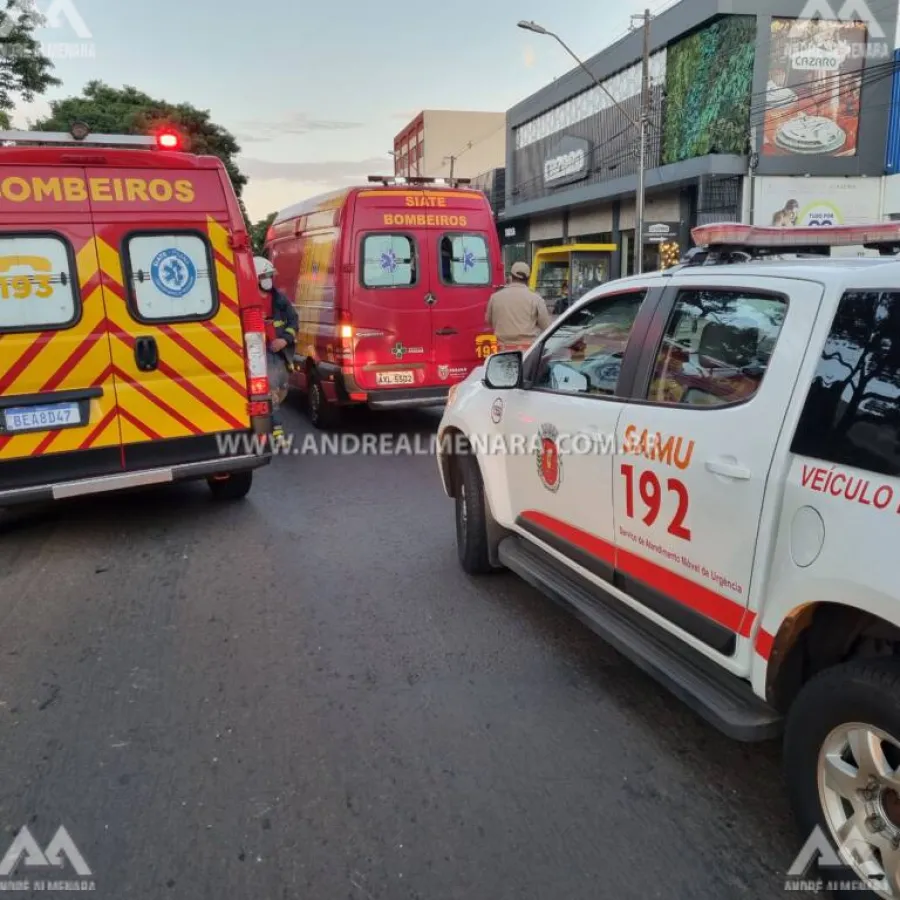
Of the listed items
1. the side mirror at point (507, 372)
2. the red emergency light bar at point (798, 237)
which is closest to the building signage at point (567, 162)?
the side mirror at point (507, 372)

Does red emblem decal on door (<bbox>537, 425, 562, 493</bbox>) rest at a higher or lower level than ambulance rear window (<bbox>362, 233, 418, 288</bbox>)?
lower

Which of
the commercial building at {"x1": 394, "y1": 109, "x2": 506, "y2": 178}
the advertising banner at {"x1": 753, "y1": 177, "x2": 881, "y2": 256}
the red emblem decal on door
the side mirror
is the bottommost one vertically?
the red emblem decal on door

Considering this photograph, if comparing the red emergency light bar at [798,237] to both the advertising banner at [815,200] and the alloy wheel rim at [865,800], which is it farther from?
the advertising banner at [815,200]

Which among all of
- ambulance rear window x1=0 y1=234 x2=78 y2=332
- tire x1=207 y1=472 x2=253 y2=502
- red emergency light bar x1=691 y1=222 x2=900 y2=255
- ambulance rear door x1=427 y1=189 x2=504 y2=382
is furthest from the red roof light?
red emergency light bar x1=691 y1=222 x2=900 y2=255

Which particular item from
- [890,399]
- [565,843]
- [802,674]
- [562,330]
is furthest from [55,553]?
[890,399]

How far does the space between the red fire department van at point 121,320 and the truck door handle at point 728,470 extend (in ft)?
13.5

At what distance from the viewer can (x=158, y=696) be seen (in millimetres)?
3523

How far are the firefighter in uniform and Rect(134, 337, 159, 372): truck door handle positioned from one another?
284 centimetres

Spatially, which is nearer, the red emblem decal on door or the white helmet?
the red emblem decal on door

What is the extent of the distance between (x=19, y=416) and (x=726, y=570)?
181 inches

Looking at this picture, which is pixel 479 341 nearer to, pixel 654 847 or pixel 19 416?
pixel 19 416

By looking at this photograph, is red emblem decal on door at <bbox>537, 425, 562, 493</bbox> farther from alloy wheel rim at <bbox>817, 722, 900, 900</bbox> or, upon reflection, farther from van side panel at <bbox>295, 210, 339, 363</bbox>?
van side panel at <bbox>295, 210, 339, 363</bbox>

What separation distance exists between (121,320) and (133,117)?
2646 cm

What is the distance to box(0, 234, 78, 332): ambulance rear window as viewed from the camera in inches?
205
